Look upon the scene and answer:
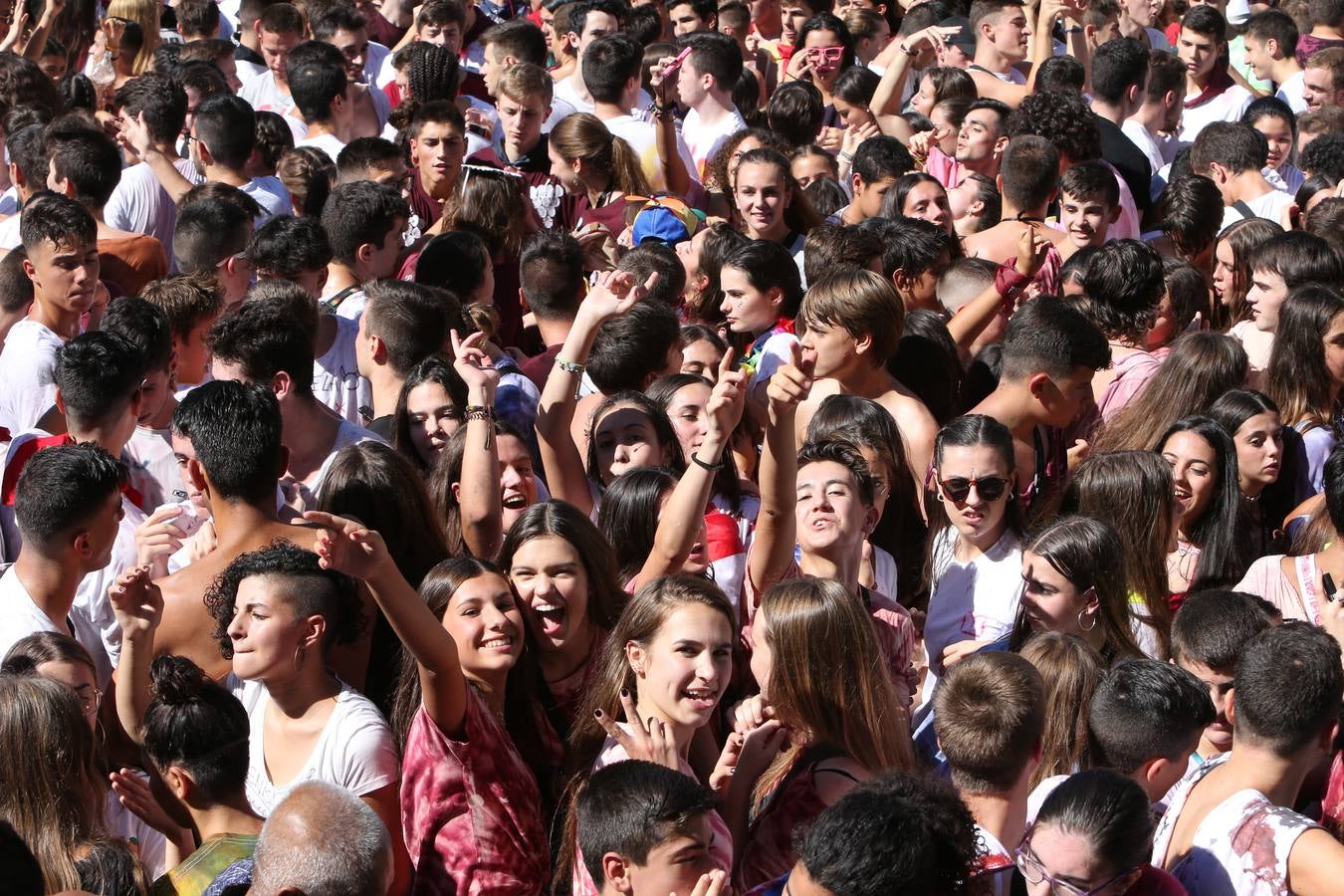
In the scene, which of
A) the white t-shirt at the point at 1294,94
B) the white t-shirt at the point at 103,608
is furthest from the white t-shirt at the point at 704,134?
the white t-shirt at the point at 103,608

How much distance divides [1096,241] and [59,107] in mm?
5513

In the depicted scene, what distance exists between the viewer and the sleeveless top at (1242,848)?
147 inches

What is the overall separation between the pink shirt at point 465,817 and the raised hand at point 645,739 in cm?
29

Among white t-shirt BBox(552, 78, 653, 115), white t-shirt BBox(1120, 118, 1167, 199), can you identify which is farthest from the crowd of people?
white t-shirt BBox(552, 78, 653, 115)

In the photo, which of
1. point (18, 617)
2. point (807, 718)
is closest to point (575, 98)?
point (18, 617)

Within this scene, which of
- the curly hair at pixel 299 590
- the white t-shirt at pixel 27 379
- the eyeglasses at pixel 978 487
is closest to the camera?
the curly hair at pixel 299 590

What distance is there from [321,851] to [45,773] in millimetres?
902

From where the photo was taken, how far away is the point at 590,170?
827 centimetres

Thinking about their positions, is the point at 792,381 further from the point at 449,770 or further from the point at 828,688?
the point at 449,770

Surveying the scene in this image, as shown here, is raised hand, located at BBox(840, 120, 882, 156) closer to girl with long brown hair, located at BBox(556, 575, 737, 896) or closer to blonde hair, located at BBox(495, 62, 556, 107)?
blonde hair, located at BBox(495, 62, 556, 107)

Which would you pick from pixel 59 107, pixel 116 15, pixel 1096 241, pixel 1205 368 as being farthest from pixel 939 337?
pixel 116 15

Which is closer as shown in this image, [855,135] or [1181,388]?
[1181,388]

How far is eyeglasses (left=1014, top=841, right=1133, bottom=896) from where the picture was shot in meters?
3.51

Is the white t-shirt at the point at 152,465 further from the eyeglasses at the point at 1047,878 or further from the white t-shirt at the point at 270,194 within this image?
the eyeglasses at the point at 1047,878
